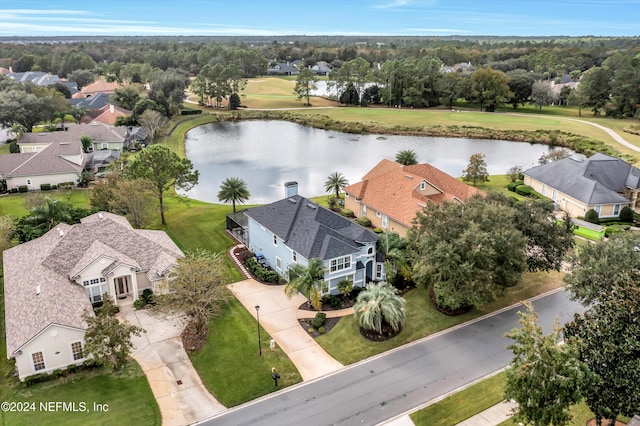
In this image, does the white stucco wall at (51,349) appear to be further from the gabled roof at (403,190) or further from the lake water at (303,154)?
the lake water at (303,154)

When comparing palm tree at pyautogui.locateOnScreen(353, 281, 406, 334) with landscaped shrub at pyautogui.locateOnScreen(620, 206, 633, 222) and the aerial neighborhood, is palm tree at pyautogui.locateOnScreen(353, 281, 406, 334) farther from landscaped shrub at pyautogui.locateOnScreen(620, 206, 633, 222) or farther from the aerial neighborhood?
landscaped shrub at pyautogui.locateOnScreen(620, 206, 633, 222)

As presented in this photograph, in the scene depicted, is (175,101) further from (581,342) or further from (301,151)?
(581,342)

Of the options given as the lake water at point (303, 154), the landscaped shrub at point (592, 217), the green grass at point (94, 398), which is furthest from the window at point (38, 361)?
the landscaped shrub at point (592, 217)

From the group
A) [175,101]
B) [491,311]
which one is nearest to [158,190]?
[491,311]

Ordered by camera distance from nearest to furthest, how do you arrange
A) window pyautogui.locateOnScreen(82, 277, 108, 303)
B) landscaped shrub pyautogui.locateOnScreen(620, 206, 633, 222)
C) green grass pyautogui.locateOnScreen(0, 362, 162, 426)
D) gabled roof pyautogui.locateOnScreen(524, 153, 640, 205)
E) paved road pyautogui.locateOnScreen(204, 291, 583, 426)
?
green grass pyautogui.locateOnScreen(0, 362, 162, 426) < paved road pyautogui.locateOnScreen(204, 291, 583, 426) < window pyautogui.locateOnScreen(82, 277, 108, 303) < landscaped shrub pyautogui.locateOnScreen(620, 206, 633, 222) < gabled roof pyautogui.locateOnScreen(524, 153, 640, 205)

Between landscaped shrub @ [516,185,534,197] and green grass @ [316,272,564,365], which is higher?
landscaped shrub @ [516,185,534,197]

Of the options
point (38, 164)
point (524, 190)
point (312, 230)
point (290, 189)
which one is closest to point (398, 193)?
point (290, 189)

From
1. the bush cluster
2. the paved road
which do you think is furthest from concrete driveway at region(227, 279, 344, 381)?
the paved road

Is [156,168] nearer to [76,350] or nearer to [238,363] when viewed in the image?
[76,350]
